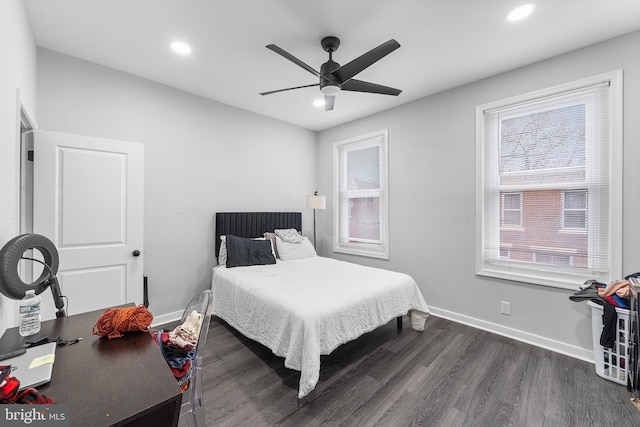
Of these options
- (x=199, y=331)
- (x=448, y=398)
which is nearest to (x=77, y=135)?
(x=199, y=331)

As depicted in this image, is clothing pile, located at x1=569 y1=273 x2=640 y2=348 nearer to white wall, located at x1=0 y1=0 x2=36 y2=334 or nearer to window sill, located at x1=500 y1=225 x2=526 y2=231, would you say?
window sill, located at x1=500 y1=225 x2=526 y2=231

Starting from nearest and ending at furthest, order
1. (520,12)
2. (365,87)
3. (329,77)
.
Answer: (520,12), (329,77), (365,87)

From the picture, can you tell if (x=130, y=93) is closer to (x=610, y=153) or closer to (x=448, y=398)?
(x=448, y=398)

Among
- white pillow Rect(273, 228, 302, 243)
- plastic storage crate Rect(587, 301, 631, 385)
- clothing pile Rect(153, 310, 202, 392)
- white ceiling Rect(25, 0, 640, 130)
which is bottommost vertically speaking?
plastic storage crate Rect(587, 301, 631, 385)

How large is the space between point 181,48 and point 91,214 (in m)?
1.76

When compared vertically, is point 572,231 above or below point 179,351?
above

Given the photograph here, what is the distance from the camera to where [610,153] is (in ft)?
7.51

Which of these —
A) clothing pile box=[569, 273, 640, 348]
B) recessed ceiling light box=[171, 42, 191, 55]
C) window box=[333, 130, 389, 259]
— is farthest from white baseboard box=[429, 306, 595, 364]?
recessed ceiling light box=[171, 42, 191, 55]

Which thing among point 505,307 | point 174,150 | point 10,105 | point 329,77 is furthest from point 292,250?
point 10,105

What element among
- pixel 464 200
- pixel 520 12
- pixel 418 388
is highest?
pixel 520 12

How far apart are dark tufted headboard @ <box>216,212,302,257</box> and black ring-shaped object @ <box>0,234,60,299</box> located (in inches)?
89.6

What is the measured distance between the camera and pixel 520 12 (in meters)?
1.98

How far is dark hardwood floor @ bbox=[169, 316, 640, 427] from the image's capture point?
68.4 inches
